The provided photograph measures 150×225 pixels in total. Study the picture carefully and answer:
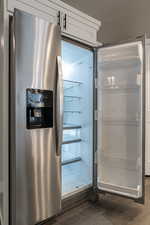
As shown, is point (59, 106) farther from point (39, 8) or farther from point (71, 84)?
point (71, 84)

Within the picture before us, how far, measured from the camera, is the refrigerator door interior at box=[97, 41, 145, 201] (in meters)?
2.24

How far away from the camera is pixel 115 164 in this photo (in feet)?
8.52

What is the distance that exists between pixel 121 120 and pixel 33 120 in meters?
1.20

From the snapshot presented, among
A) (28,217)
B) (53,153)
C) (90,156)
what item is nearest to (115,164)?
(90,156)

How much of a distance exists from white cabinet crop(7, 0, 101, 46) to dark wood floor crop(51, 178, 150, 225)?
185 cm

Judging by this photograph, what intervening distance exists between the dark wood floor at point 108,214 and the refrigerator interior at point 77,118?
24 centimetres

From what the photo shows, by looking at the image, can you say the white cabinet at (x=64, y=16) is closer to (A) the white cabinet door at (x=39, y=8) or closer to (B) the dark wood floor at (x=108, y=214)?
(A) the white cabinet door at (x=39, y=8)

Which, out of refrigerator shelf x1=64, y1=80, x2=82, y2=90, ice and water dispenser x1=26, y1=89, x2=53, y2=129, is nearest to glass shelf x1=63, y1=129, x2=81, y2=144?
refrigerator shelf x1=64, y1=80, x2=82, y2=90

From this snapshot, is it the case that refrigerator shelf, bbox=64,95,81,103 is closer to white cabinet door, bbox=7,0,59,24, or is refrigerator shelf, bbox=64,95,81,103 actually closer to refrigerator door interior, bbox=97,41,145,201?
refrigerator door interior, bbox=97,41,145,201

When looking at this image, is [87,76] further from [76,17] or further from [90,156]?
[90,156]

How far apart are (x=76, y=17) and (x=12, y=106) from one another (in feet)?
3.91

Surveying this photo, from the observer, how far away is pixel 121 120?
2498mm

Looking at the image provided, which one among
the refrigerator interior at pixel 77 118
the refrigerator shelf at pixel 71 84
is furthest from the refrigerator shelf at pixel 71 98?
the refrigerator shelf at pixel 71 84

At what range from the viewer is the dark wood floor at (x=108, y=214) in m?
2.09
